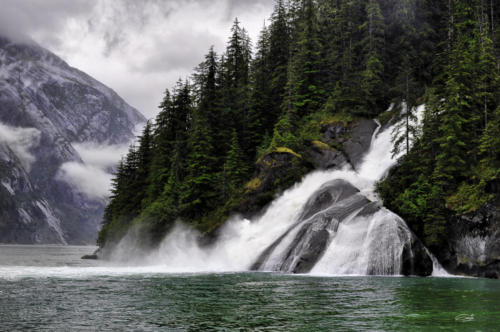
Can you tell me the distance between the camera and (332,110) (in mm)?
Answer: 50812

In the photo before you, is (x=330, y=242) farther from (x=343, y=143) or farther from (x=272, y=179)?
(x=343, y=143)

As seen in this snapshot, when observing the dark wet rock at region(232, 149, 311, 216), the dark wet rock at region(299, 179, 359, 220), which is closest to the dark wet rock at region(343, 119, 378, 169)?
the dark wet rock at region(232, 149, 311, 216)

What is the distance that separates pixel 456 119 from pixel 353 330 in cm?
2642

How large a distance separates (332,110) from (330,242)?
2373 centimetres

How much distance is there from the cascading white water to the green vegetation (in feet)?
6.63

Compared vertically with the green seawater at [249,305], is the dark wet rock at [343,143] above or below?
above

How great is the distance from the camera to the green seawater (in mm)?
12539

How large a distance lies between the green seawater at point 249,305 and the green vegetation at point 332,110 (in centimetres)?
1173

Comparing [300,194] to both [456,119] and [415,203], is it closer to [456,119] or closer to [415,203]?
[415,203]

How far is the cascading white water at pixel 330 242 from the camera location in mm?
28688

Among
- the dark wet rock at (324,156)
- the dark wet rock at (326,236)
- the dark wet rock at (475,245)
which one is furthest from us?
the dark wet rock at (324,156)

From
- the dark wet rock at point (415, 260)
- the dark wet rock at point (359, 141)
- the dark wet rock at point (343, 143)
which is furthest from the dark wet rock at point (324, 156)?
the dark wet rock at point (415, 260)

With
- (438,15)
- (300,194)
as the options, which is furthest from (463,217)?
(438,15)

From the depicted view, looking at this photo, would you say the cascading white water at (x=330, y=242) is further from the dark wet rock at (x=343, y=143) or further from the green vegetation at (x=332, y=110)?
the green vegetation at (x=332, y=110)
